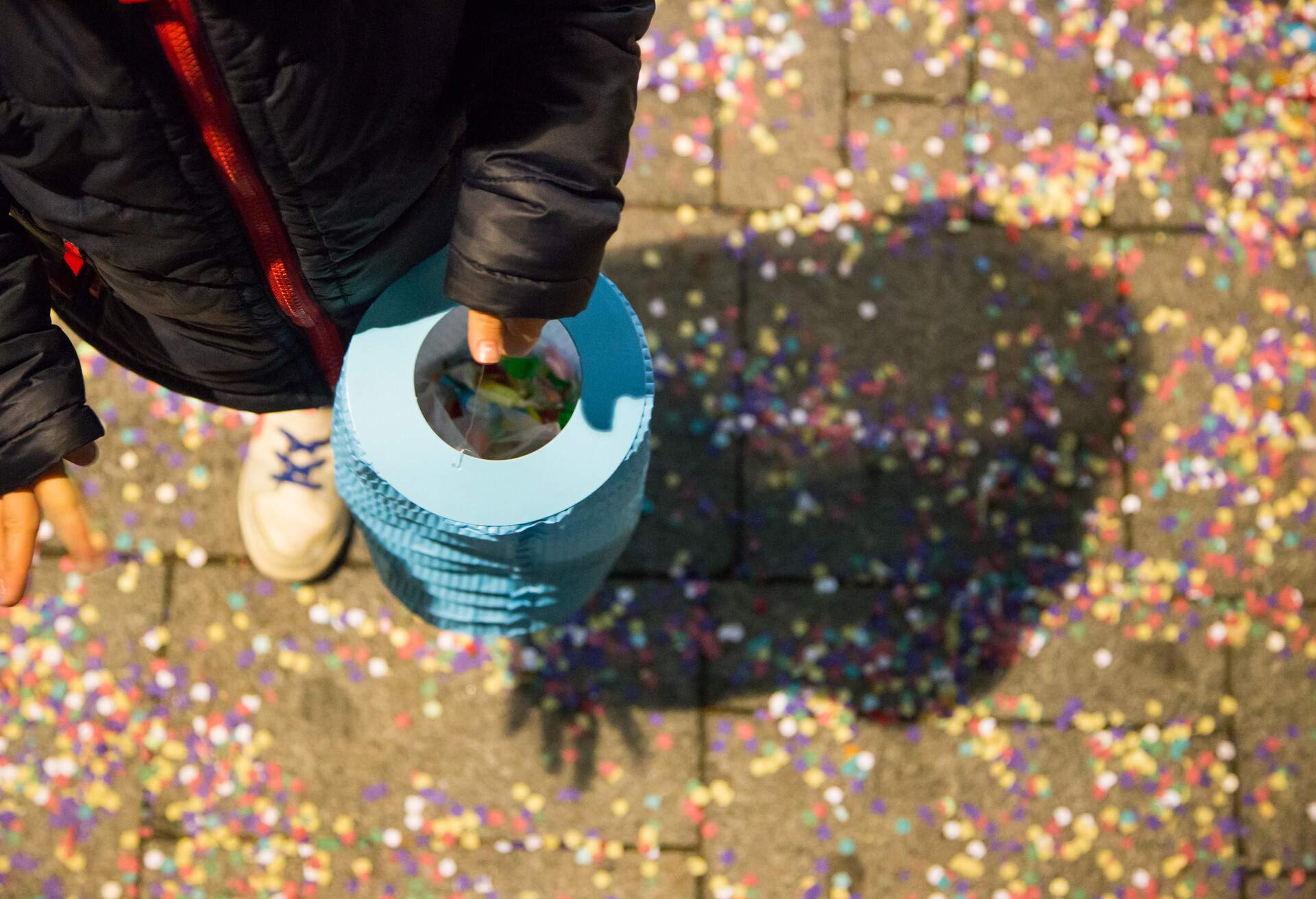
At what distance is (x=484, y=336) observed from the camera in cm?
144

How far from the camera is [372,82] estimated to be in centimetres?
117

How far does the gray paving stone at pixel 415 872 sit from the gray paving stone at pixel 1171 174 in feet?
6.26

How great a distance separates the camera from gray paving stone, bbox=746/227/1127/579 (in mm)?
2461

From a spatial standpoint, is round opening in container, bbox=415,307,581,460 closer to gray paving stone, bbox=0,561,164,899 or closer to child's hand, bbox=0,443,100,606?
child's hand, bbox=0,443,100,606

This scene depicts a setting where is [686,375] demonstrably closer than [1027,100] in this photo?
Yes

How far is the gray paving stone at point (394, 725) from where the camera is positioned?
2238mm

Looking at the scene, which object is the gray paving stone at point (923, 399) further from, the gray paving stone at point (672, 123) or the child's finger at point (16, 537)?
the child's finger at point (16, 537)

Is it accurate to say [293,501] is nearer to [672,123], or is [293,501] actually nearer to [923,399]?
[672,123]

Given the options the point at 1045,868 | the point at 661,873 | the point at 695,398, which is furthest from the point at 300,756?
the point at 1045,868

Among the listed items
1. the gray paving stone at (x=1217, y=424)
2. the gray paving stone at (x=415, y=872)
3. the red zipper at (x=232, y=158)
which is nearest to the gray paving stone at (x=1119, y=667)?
the gray paving stone at (x=1217, y=424)

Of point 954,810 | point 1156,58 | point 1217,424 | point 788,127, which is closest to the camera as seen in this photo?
point 954,810

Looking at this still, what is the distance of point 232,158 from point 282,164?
0.17 feet

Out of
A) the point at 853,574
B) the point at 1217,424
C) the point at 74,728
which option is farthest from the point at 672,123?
the point at 74,728

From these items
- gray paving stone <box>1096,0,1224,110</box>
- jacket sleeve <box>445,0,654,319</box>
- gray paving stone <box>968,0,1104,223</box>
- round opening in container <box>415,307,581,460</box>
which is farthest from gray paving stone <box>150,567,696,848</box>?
gray paving stone <box>1096,0,1224,110</box>
